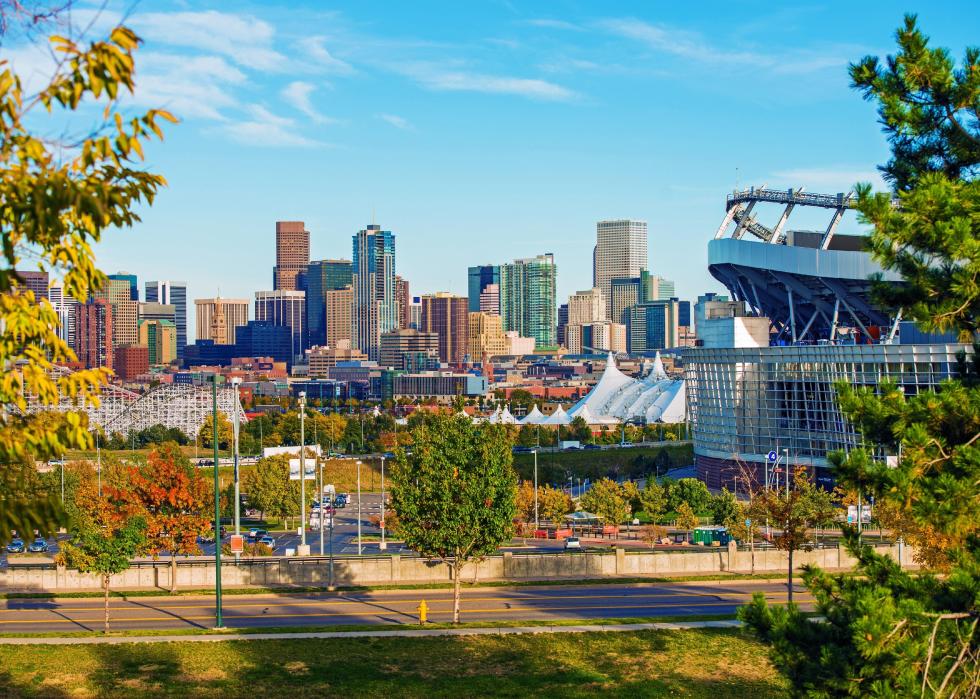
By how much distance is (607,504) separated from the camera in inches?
3093

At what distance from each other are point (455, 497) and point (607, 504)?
3679cm

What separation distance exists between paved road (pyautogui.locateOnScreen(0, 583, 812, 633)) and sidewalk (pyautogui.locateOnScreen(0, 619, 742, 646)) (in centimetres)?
253

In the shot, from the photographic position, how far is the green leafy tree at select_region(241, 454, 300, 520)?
82812 mm

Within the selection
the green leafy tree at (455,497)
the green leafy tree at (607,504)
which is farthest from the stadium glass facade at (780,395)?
the green leafy tree at (455,497)

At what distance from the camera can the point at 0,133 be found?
10.5 metres

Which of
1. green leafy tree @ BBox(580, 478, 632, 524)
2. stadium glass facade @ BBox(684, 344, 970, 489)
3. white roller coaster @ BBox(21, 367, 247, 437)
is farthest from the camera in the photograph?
white roller coaster @ BBox(21, 367, 247, 437)

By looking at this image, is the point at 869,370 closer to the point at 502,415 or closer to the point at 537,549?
the point at 537,549

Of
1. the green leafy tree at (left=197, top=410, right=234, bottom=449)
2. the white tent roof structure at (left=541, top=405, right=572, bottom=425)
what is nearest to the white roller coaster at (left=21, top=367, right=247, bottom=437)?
the green leafy tree at (left=197, top=410, right=234, bottom=449)

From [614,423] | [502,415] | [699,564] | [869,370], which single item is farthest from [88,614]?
[614,423]

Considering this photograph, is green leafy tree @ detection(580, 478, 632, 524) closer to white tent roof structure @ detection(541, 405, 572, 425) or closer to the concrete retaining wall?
the concrete retaining wall

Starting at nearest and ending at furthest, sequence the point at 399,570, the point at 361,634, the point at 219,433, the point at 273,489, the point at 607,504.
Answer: the point at 361,634, the point at 399,570, the point at 607,504, the point at 273,489, the point at 219,433

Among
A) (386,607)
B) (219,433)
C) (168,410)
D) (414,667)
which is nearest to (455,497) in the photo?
(386,607)

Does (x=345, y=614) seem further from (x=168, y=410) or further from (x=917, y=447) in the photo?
(x=168, y=410)

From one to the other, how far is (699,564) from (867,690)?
39.2m
